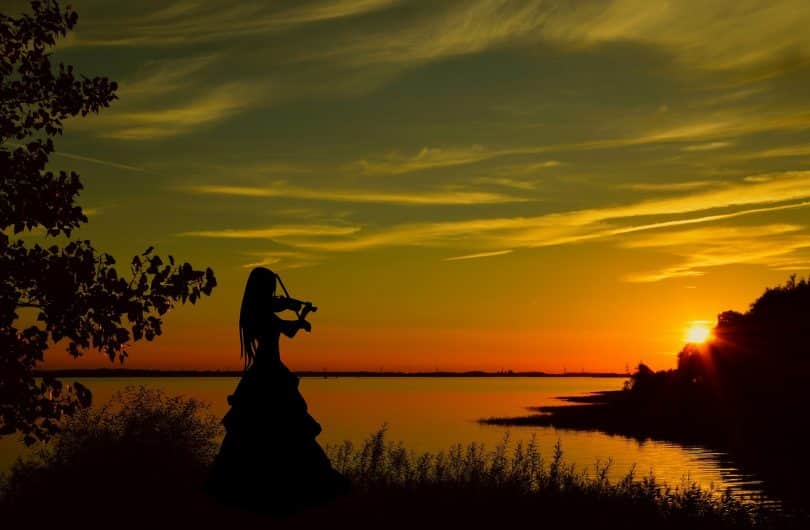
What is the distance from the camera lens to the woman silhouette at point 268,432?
1124cm

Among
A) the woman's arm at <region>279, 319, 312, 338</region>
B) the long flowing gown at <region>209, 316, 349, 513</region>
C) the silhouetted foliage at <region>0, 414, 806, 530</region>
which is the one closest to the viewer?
the long flowing gown at <region>209, 316, 349, 513</region>

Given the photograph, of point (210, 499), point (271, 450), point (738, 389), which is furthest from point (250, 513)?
point (738, 389)

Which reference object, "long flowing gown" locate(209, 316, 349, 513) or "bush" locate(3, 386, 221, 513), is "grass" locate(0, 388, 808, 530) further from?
"long flowing gown" locate(209, 316, 349, 513)

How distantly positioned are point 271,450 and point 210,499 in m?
9.08

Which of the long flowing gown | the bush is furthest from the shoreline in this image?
the long flowing gown

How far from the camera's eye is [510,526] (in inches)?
735

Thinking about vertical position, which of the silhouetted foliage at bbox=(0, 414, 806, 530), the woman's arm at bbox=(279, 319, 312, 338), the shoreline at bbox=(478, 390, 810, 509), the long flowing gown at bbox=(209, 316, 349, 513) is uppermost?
the woman's arm at bbox=(279, 319, 312, 338)

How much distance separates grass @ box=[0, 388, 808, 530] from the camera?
19000 mm

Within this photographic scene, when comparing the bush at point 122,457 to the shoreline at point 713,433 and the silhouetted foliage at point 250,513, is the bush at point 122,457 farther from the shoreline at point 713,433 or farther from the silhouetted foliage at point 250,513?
the shoreline at point 713,433

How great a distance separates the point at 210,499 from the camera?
19.6 m

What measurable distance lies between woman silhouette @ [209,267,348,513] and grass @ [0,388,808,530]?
7.11 meters

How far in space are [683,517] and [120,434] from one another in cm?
1263

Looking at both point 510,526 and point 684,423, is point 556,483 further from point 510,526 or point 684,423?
point 684,423

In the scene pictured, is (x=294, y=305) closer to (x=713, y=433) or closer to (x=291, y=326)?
(x=291, y=326)
